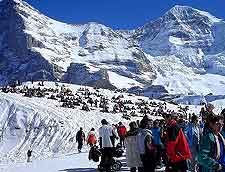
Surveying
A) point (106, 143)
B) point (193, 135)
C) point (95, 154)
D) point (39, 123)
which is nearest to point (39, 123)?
point (39, 123)

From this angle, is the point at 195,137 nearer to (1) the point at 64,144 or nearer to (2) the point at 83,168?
(2) the point at 83,168

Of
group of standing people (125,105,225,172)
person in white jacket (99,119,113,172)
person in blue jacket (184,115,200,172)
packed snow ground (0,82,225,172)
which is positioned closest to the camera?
group of standing people (125,105,225,172)

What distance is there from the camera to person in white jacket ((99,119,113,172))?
18.1 meters

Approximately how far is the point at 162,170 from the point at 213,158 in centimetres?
953

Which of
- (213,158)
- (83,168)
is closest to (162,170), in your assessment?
(83,168)

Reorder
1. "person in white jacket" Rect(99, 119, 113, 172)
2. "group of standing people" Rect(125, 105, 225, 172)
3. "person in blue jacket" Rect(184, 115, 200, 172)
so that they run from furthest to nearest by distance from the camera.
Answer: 1. "person in white jacket" Rect(99, 119, 113, 172)
2. "person in blue jacket" Rect(184, 115, 200, 172)
3. "group of standing people" Rect(125, 105, 225, 172)

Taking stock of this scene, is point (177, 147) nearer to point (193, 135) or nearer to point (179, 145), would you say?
point (179, 145)

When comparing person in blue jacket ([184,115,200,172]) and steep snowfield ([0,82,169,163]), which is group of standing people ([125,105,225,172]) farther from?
steep snowfield ([0,82,169,163])

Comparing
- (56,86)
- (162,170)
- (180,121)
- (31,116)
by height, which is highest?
(56,86)

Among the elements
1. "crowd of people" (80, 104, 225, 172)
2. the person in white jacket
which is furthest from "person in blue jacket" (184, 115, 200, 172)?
the person in white jacket

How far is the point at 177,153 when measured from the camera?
1130 cm

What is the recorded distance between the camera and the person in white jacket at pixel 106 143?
18062 millimetres

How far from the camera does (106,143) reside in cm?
1806

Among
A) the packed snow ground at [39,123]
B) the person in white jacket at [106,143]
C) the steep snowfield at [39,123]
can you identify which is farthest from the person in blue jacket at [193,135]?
the steep snowfield at [39,123]
